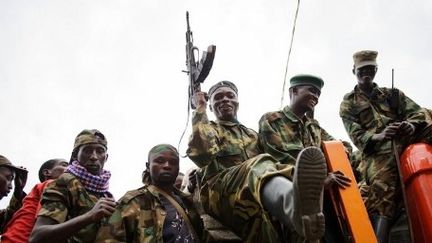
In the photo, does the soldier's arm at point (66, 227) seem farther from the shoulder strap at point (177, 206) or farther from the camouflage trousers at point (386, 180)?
the camouflage trousers at point (386, 180)

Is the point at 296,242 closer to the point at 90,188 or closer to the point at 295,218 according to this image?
the point at 295,218

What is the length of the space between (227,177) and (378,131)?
2.15 meters

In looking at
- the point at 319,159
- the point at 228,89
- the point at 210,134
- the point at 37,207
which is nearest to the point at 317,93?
the point at 228,89

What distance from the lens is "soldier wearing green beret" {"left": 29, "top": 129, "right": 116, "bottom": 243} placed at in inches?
115

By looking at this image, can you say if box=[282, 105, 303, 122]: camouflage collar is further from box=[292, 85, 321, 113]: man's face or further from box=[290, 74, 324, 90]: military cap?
box=[290, 74, 324, 90]: military cap

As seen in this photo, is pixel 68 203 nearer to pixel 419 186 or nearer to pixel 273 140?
pixel 273 140

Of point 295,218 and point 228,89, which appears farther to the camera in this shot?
point 228,89

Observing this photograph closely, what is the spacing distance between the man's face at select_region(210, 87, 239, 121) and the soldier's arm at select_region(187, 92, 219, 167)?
718 mm

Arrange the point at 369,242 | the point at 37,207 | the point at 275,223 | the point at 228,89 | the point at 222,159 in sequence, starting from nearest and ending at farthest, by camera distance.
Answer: the point at 369,242
the point at 275,223
the point at 37,207
the point at 222,159
the point at 228,89

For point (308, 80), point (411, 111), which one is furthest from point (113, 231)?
point (411, 111)

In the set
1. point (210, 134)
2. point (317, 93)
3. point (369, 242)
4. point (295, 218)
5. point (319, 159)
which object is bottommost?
point (369, 242)

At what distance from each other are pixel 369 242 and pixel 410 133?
1.56 meters

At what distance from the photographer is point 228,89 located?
430 cm

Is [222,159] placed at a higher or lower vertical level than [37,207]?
higher
